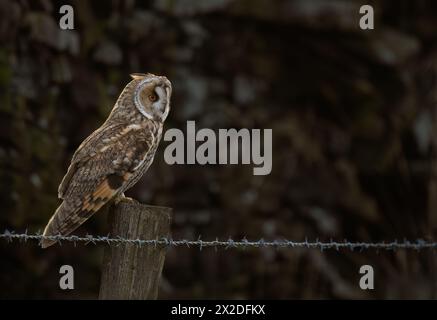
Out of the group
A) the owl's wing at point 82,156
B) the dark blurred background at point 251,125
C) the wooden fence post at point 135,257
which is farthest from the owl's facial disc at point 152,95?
the dark blurred background at point 251,125

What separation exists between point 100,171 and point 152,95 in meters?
0.67

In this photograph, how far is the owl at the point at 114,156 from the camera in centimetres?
411

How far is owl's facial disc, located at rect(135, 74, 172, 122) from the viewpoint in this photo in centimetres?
461

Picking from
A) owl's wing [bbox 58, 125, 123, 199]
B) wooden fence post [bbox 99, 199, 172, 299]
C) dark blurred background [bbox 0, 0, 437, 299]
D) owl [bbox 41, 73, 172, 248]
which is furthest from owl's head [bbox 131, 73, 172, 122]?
dark blurred background [bbox 0, 0, 437, 299]

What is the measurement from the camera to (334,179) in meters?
9.41

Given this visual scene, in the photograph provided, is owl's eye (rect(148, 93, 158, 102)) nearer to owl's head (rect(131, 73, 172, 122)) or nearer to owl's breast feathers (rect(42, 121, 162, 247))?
owl's head (rect(131, 73, 172, 122))

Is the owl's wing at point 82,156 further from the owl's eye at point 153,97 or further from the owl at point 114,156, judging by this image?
the owl's eye at point 153,97

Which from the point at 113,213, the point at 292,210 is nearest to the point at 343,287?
the point at 292,210

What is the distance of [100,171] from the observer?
14.0ft

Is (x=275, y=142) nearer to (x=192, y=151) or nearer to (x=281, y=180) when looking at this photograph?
(x=281, y=180)

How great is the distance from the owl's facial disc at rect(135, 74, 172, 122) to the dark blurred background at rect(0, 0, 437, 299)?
3052 mm

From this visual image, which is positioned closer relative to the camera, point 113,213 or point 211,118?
point 113,213

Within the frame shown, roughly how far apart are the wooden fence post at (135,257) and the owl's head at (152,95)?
127 centimetres

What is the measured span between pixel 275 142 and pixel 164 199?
61.8 inches
